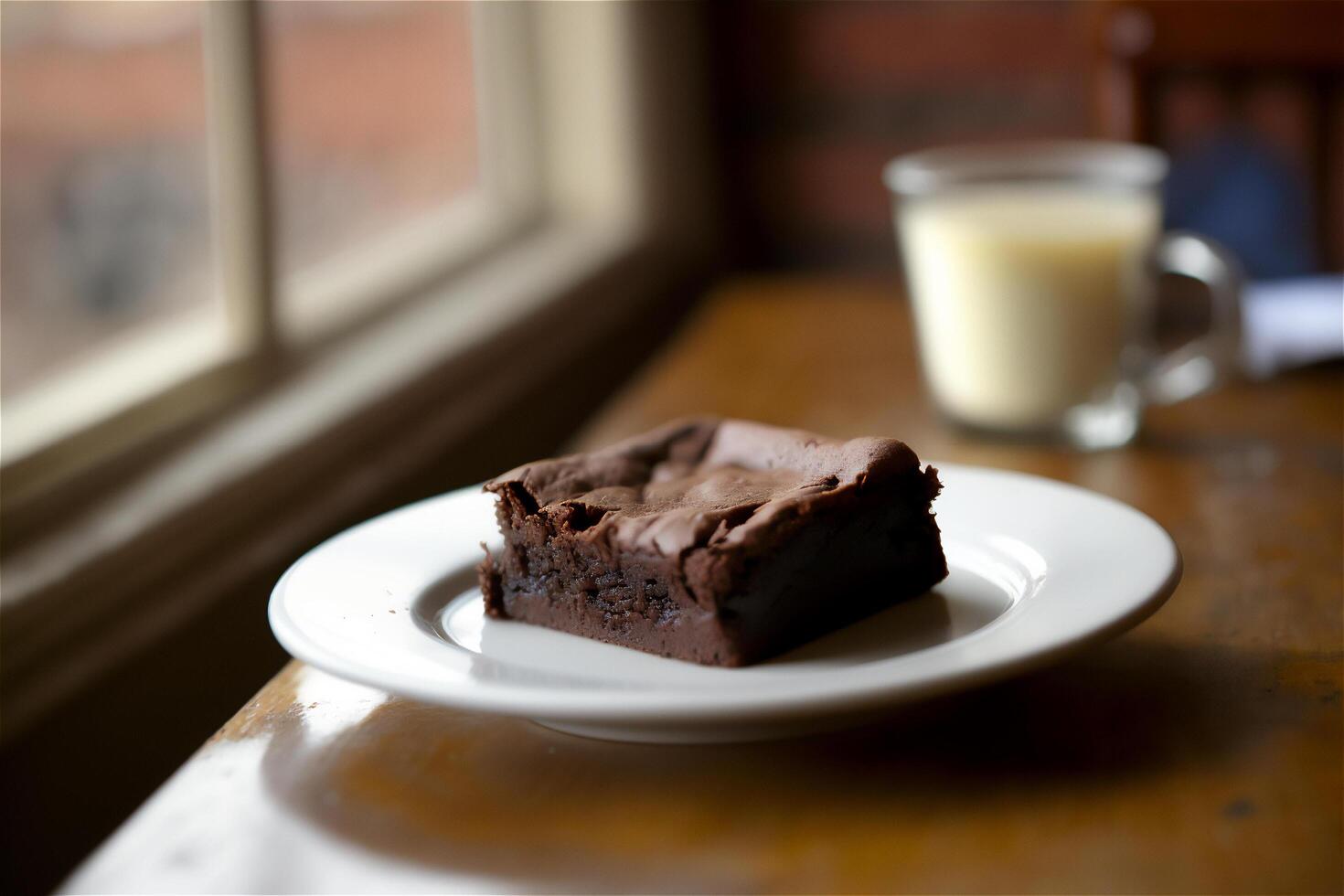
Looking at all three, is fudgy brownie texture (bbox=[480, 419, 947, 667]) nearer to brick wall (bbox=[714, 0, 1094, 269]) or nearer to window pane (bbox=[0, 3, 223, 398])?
window pane (bbox=[0, 3, 223, 398])

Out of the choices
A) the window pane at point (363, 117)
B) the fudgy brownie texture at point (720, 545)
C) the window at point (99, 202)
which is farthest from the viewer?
the window pane at point (363, 117)

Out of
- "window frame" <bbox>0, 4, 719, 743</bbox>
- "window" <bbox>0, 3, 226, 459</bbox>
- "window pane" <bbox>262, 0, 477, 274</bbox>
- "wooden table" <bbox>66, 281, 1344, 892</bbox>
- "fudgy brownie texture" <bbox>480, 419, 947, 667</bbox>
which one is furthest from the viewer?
"window pane" <bbox>262, 0, 477, 274</bbox>

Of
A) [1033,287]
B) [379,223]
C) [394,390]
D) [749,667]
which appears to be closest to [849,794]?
[749,667]

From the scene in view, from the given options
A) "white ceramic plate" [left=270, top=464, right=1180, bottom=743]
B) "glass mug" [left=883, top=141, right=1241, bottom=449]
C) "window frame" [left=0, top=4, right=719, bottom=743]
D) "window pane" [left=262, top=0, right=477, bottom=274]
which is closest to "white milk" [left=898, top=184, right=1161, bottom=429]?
"glass mug" [left=883, top=141, right=1241, bottom=449]

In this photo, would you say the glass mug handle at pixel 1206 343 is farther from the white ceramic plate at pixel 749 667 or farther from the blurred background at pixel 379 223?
the white ceramic plate at pixel 749 667

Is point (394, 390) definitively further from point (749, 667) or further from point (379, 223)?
point (749, 667)

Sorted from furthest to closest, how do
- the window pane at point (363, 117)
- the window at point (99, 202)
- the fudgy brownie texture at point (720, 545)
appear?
the window pane at point (363, 117)
the window at point (99, 202)
the fudgy brownie texture at point (720, 545)

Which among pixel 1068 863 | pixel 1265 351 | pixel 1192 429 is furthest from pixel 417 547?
pixel 1265 351

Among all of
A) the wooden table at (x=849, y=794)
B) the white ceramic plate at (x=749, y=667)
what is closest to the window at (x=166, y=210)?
the white ceramic plate at (x=749, y=667)
